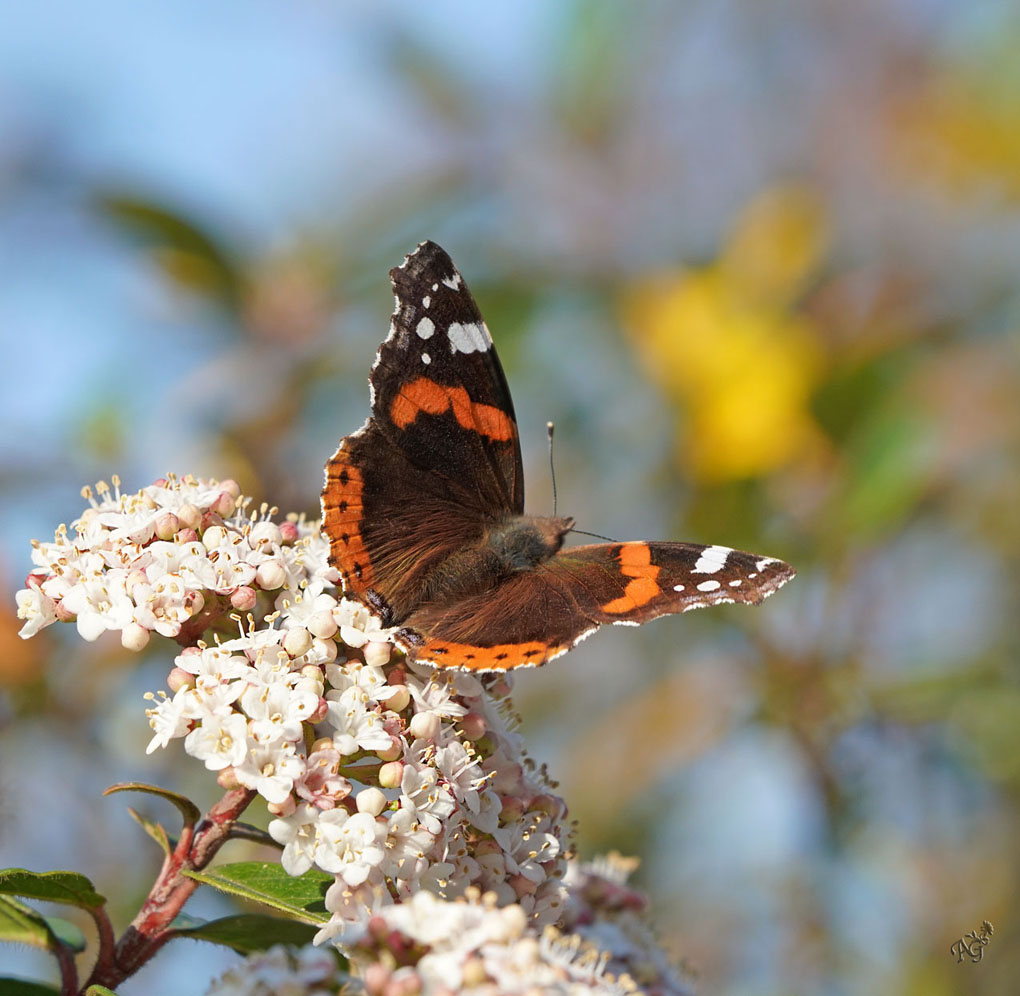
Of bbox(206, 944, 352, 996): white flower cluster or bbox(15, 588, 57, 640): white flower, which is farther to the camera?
bbox(15, 588, 57, 640): white flower

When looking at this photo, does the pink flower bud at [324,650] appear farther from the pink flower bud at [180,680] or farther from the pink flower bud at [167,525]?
the pink flower bud at [167,525]

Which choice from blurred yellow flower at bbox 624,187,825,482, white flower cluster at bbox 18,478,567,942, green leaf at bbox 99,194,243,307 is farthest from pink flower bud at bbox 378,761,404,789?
green leaf at bbox 99,194,243,307

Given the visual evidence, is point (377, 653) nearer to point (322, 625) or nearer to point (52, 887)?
point (322, 625)

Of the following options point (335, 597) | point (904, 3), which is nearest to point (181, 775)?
point (335, 597)

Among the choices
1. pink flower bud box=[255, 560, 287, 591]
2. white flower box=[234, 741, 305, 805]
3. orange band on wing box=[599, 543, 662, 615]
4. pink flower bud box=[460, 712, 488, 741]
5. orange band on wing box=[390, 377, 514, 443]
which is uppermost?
orange band on wing box=[390, 377, 514, 443]

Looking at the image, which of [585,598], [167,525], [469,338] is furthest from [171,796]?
[469,338]

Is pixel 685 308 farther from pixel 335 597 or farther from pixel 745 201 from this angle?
pixel 335 597

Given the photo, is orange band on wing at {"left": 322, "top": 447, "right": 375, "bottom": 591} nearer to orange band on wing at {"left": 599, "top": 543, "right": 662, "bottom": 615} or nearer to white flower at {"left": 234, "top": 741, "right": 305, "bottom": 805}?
white flower at {"left": 234, "top": 741, "right": 305, "bottom": 805}
